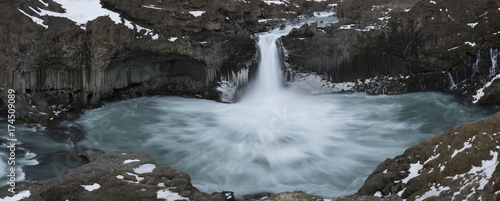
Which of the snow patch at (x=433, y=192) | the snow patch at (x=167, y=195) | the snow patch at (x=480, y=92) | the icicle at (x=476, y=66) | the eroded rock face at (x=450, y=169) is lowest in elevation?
the snow patch at (x=167, y=195)

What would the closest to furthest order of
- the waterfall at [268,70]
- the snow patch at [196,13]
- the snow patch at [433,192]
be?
the snow patch at [433,192] → the snow patch at [196,13] → the waterfall at [268,70]

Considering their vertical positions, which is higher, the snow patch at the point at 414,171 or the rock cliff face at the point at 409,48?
the rock cliff face at the point at 409,48

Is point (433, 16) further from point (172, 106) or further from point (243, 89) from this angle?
point (172, 106)

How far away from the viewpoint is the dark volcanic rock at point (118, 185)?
7.13 m

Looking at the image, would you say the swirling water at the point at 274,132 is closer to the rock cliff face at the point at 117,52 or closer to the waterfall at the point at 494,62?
the rock cliff face at the point at 117,52

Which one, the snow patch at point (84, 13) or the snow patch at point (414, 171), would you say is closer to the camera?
the snow patch at point (414, 171)

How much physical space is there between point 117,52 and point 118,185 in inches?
420

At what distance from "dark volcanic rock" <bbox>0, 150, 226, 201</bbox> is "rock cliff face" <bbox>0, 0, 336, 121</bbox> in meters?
7.60

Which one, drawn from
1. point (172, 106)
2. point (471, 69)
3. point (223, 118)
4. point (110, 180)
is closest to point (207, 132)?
point (223, 118)

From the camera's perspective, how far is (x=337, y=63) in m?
19.7

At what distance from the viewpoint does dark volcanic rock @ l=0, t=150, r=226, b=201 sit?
7.13m

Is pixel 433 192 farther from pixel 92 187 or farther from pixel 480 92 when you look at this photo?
pixel 480 92

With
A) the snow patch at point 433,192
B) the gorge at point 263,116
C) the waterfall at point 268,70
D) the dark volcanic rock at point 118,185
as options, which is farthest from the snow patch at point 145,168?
the waterfall at point 268,70

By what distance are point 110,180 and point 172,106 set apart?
33.6 ft
